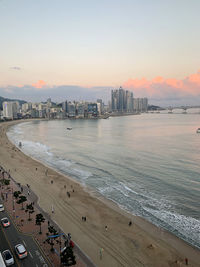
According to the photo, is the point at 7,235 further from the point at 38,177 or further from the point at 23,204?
the point at 38,177

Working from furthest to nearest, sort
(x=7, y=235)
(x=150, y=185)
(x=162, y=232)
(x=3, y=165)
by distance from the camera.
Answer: (x=3, y=165), (x=150, y=185), (x=162, y=232), (x=7, y=235)

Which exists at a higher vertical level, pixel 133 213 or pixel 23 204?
pixel 23 204

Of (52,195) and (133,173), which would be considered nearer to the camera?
(52,195)

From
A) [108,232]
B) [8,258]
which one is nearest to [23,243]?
[8,258]

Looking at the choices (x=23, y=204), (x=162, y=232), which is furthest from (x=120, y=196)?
(x=23, y=204)

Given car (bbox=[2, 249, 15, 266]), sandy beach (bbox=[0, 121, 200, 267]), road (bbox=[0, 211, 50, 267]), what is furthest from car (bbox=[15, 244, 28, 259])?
sandy beach (bbox=[0, 121, 200, 267])

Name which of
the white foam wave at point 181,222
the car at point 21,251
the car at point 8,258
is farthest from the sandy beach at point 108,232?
the car at point 8,258
